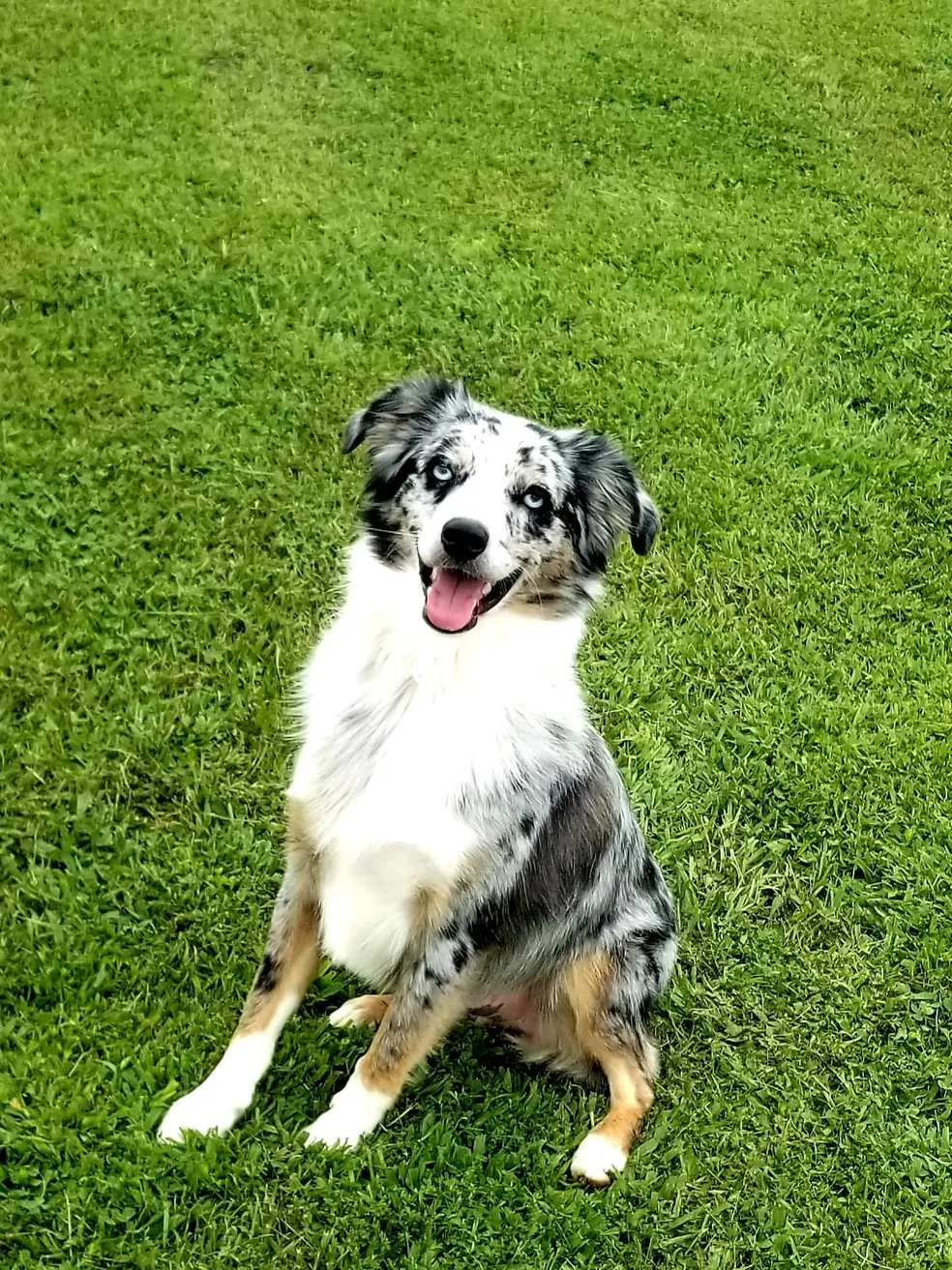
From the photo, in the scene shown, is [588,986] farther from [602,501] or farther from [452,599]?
[602,501]

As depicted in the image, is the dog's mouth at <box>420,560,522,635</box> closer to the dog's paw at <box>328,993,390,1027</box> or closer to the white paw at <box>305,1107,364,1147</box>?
the dog's paw at <box>328,993,390,1027</box>

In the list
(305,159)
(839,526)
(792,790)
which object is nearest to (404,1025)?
(792,790)

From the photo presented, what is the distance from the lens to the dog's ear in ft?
8.20

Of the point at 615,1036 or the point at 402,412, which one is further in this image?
the point at 615,1036

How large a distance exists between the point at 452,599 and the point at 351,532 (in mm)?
1856

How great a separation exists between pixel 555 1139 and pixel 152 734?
5.45ft

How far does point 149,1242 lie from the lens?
2.30m

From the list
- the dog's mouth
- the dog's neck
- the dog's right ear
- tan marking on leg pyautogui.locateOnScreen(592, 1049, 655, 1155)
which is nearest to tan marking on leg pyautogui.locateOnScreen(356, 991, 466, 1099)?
tan marking on leg pyautogui.locateOnScreen(592, 1049, 655, 1155)

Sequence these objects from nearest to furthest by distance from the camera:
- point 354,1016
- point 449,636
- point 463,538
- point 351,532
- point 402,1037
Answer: point 463,538, point 449,636, point 402,1037, point 354,1016, point 351,532

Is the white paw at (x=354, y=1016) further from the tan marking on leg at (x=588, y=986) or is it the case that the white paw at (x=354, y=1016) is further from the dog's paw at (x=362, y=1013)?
the tan marking on leg at (x=588, y=986)

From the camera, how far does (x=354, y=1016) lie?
9.12 ft

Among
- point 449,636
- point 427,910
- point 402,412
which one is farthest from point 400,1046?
point 402,412

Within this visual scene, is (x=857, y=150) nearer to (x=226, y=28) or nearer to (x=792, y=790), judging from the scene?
(x=226, y=28)

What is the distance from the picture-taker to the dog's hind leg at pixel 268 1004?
97.5 inches
